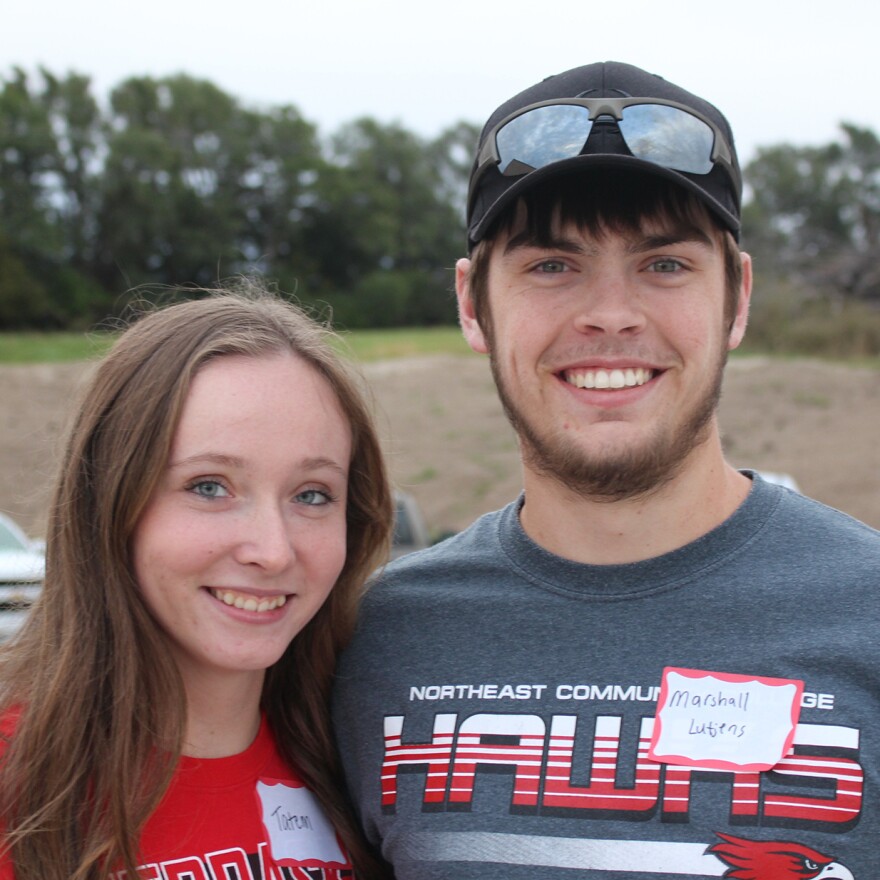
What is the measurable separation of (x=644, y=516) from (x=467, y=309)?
0.67 metres

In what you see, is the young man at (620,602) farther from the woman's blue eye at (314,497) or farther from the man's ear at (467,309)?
the woman's blue eye at (314,497)

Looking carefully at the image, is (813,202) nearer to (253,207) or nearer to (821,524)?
(253,207)

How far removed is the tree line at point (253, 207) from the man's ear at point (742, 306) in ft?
141

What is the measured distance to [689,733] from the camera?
1.91m

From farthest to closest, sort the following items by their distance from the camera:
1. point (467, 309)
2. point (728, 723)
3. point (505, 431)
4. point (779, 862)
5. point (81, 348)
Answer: point (81, 348) → point (505, 431) → point (467, 309) → point (728, 723) → point (779, 862)

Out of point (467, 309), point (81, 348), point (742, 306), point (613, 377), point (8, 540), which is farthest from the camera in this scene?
point (81, 348)

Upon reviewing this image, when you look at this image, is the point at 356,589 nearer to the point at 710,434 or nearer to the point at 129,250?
the point at 710,434

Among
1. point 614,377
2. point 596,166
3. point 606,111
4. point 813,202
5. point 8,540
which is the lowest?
point 8,540

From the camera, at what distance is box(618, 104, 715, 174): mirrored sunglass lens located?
2.08m

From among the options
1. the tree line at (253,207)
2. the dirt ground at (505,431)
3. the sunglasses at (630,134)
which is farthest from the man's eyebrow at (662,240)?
the tree line at (253,207)

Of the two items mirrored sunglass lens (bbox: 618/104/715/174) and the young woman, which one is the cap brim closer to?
mirrored sunglass lens (bbox: 618/104/715/174)

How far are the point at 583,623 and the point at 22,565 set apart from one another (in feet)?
16.1

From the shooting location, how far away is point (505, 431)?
23891 mm

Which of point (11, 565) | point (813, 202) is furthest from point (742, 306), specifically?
point (813, 202)
